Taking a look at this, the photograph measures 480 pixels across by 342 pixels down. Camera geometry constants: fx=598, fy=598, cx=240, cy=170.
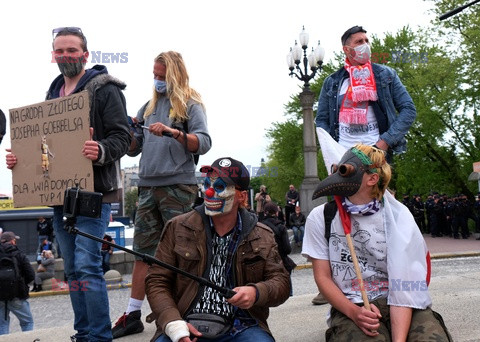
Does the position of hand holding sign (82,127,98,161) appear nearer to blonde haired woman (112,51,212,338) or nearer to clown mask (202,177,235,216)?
clown mask (202,177,235,216)

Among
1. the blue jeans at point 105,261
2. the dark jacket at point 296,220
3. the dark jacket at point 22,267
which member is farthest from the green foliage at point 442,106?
the dark jacket at point 22,267

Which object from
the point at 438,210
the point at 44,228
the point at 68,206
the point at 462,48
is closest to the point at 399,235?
the point at 68,206

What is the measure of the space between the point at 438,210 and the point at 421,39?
32.4 ft

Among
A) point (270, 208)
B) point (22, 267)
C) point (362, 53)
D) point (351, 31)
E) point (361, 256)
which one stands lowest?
point (22, 267)

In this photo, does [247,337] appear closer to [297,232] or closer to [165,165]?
[165,165]

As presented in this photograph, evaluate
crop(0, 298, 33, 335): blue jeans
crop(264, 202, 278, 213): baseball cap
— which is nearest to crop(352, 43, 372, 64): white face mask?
crop(264, 202, 278, 213): baseball cap

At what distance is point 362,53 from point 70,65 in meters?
2.04

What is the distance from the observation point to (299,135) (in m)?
41.1

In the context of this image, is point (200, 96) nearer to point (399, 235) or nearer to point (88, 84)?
point (88, 84)

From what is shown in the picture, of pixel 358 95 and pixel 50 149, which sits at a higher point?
pixel 358 95

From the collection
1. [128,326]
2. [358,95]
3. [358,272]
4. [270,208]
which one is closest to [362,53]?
[358,95]

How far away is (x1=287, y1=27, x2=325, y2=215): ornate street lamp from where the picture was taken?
60.1ft

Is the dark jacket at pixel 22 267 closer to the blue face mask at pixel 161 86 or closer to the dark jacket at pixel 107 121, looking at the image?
the blue face mask at pixel 161 86

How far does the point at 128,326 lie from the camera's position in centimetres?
451
